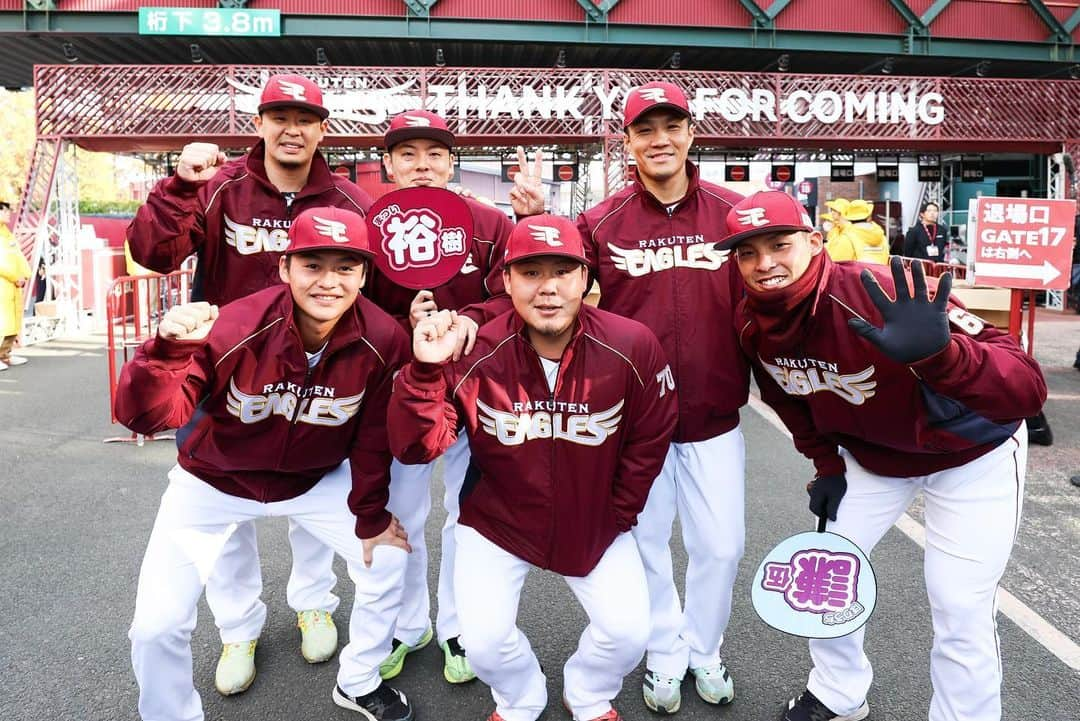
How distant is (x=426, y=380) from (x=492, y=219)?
130 cm

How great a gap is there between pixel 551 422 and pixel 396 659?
1.46m

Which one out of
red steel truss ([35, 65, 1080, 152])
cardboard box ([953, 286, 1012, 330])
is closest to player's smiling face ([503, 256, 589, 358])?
cardboard box ([953, 286, 1012, 330])

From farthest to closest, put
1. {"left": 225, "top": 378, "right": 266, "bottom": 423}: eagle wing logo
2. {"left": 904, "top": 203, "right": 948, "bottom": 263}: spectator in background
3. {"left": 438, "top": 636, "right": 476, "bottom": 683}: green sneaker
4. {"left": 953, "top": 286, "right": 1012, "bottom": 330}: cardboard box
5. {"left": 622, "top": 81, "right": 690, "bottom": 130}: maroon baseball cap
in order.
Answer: {"left": 904, "top": 203, "right": 948, "bottom": 263}: spectator in background
{"left": 953, "top": 286, "right": 1012, "bottom": 330}: cardboard box
{"left": 438, "top": 636, "right": 476, "bottom": 683}: green sneaker
{"left": 622, "top": 81, "right": 690, "bottom": 130}: maroon baseball cap
{"left": 225, "top": 378, "right": 266, "bottom": 423}: eagle wing logo

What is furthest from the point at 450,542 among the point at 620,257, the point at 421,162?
the point at 421,162

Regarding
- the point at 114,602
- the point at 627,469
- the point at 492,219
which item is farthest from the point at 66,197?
the point at 627,469

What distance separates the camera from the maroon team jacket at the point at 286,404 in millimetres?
2914

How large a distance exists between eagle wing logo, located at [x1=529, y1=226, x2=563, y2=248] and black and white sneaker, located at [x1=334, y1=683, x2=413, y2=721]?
1.98m

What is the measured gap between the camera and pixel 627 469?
3.09m

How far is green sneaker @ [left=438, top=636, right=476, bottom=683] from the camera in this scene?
3.49 meters

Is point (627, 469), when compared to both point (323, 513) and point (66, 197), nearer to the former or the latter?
point (323, 513)

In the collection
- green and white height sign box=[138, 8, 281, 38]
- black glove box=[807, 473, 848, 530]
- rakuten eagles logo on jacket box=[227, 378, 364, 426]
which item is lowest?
black glove box=[807, 473, 848, 530]

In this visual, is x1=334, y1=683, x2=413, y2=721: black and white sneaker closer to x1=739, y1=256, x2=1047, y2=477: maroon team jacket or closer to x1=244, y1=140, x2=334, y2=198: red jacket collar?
x1=739, y1=256, x2=1047, y2=477: maroon team jacket

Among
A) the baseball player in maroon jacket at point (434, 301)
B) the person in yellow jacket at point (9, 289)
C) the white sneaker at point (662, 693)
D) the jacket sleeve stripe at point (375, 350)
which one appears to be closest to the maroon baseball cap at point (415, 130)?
the baseball player in maroon jacket at point (434, 301)

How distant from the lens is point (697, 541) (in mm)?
3377
